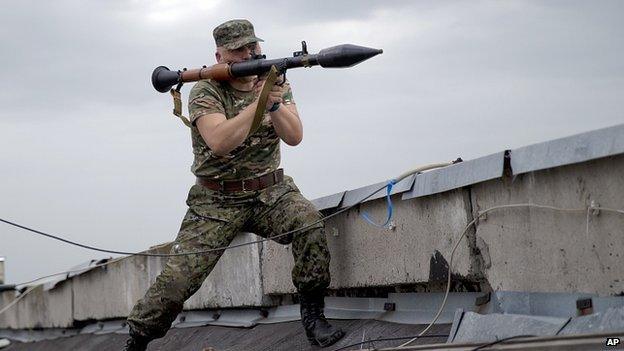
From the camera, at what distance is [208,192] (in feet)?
22.2

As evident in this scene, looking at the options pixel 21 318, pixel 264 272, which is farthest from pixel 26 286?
pixel 264 272

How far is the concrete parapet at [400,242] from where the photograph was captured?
5.80 meters

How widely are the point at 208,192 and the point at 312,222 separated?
709 mm

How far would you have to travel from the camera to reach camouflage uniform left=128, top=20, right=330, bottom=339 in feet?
21.3

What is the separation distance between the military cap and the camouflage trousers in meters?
0.88

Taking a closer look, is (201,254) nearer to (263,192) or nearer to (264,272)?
(263,192)

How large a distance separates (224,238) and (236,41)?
1159mm

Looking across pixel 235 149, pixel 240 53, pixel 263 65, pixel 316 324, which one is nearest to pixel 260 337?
pixel 316 324

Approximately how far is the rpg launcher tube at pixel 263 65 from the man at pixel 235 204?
A: 0.10m

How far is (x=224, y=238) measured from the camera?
6.70 metres

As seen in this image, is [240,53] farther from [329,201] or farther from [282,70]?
[329,201]

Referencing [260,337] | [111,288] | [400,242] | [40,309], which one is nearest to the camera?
[400,242]

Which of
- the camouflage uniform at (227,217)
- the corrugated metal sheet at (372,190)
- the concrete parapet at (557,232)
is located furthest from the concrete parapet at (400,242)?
the camouflage uniform at (227,217)

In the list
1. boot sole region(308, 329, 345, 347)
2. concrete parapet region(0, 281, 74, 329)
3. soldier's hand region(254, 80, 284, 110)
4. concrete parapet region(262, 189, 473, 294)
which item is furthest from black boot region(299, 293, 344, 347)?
concrete parapet region(0, 281, 74, 329)
